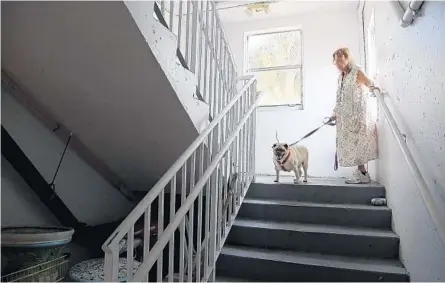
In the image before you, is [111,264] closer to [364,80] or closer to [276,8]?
[364,80]

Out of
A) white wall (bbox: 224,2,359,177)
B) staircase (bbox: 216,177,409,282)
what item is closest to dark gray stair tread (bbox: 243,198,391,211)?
staircase (bbox: 216,177,409,282)

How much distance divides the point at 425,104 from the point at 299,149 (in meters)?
1.85

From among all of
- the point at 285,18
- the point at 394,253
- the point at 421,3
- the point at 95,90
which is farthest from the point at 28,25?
the point at 285,18

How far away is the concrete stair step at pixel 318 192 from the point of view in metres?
2.64

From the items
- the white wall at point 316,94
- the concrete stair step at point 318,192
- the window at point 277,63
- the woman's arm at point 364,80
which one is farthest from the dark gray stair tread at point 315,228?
the window at point 277,63

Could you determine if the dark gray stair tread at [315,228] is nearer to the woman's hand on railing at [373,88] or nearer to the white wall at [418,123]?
the white wall at [418,123]

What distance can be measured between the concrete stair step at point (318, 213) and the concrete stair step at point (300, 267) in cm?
33

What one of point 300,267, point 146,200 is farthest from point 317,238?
point 146,200

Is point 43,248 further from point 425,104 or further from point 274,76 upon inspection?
point 274,76

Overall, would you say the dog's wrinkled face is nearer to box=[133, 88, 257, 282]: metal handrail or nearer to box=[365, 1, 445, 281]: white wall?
box=[365, 1, 445, 281]: white wall

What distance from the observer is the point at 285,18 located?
4664 mm

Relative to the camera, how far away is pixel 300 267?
2078 millimetres

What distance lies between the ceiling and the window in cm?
24

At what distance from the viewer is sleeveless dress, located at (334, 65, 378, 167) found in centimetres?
297
